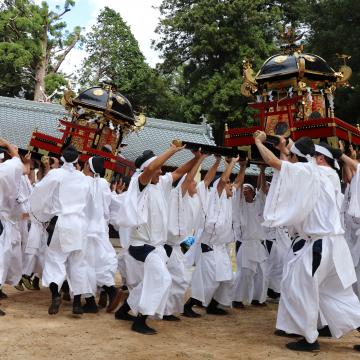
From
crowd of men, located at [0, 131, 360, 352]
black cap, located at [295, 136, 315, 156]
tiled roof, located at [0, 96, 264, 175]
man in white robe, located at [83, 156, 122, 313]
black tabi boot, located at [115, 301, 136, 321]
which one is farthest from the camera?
tiled roof, located at [0, 96, 264, 175]

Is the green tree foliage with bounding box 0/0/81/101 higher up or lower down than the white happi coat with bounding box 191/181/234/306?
higher up

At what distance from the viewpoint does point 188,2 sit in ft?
89.2

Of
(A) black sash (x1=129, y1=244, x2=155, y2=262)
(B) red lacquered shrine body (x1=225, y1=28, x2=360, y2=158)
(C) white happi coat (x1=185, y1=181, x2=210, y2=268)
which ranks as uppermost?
(B) red lacquered shrine body (x1=225, y1=28, x2=360, y2=158)

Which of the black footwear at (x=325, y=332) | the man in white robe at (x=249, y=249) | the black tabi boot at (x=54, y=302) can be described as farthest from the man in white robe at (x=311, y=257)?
the black tabi boot at (x=54, y=302)

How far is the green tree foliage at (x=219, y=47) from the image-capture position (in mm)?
24188

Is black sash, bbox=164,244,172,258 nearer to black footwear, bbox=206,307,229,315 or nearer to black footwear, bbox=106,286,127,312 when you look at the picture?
black footwear, bbox=106,286,127,312

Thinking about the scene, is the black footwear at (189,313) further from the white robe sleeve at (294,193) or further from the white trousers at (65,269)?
the white robe sleeve at (294,193)

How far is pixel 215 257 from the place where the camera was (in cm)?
652

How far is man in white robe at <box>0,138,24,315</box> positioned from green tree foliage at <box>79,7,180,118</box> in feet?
66.9

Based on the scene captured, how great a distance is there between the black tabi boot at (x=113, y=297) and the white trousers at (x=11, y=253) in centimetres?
120

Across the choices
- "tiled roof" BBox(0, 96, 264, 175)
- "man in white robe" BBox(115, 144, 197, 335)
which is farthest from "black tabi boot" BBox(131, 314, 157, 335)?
"tiled roof" BBox(0, 96, 264, 175)

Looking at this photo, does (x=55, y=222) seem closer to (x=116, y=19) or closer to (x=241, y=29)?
(x=241, y=29)

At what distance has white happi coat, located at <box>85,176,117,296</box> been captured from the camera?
643 cm

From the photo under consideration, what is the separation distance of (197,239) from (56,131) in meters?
13.7
